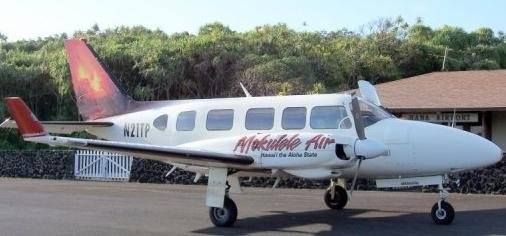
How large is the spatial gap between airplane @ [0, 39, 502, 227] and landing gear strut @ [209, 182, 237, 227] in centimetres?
2

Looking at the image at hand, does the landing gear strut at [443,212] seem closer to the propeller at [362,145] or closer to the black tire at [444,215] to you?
the black tire at [444,215]

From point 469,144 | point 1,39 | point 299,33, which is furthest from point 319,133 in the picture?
point 1,39

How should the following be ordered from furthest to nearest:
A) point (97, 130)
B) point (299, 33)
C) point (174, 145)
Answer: point (299, 33) → point (97, 130) → point (174, 145)

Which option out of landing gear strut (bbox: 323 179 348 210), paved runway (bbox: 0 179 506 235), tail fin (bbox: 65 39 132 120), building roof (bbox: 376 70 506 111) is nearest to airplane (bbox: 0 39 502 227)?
paved runway (bbox: 0 179 506 235)

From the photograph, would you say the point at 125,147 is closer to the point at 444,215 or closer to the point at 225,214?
the point at 225,214

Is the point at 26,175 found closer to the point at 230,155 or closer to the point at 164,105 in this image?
the point at 164,105

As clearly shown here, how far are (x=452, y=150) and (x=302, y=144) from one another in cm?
252

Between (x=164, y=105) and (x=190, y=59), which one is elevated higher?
(x=190, y=59)

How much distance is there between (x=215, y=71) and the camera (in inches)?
1431

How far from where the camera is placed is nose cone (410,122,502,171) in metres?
12.7

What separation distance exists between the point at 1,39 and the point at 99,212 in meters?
49.8

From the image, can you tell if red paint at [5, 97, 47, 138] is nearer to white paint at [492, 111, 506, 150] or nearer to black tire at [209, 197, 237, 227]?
black tire at [209, 197, 237, 227]

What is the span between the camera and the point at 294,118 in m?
13.8

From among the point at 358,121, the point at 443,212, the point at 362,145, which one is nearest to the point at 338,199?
the point at 443,212
